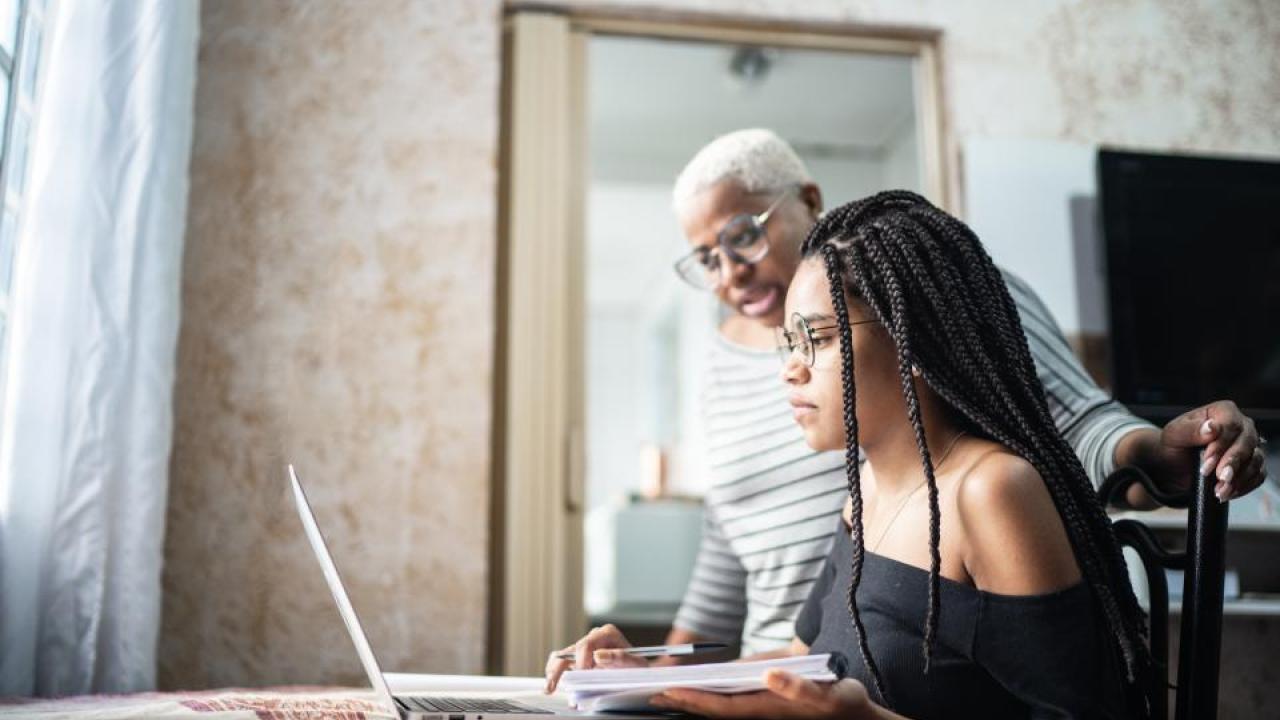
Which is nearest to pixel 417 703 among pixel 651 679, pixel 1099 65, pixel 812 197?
pixel 651 679

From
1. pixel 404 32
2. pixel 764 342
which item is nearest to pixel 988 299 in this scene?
pixel 764 342

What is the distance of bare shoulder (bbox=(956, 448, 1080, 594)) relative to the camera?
2.76 ft

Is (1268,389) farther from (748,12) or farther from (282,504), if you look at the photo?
(282,504)

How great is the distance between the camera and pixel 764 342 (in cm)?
170

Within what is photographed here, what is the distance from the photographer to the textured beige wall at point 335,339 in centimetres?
217

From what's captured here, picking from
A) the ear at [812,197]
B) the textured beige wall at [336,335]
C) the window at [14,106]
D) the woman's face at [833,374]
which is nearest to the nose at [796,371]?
the woman's face at [833,374]

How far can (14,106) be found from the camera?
1595mm

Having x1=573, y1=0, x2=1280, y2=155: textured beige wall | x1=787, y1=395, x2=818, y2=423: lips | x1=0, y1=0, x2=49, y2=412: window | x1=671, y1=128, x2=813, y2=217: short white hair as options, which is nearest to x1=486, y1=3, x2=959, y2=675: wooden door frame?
x1=573, y1=0, x2=1280, y2=155: textured beige wall

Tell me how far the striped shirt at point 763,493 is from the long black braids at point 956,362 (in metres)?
0.32

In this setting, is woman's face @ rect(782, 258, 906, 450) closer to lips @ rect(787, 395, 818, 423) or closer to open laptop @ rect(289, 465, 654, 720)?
lips @ rect(787, 395, 818, 423)

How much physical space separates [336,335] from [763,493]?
3.72 feet

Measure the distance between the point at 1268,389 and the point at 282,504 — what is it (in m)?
2.18

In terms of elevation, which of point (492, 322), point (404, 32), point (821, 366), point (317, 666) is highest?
point (404, 32)

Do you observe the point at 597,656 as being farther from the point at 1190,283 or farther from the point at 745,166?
the point at 1190,283
